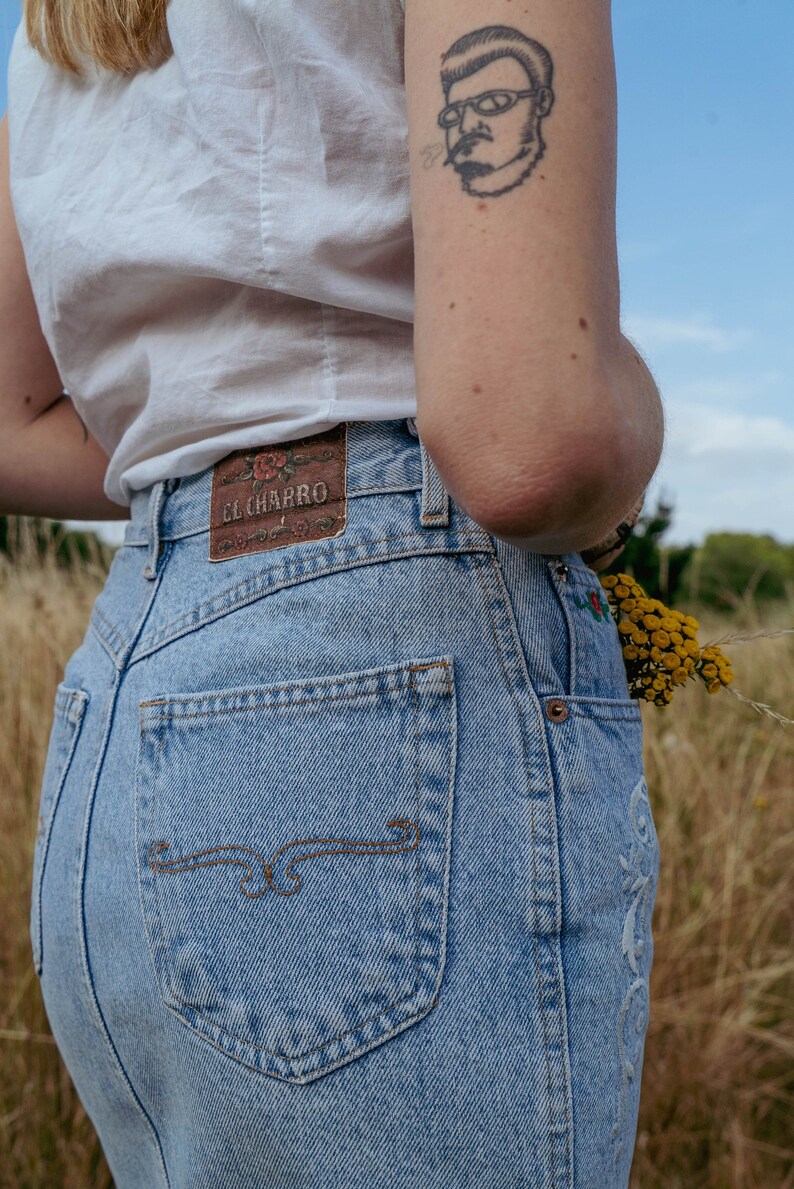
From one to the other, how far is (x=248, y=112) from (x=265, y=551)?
16.2 inches

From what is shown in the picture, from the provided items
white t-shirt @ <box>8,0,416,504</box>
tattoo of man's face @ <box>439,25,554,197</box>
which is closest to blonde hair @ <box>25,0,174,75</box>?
white t-shirt @ <box>8,0,416,504</box>

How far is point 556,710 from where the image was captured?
2.84 feet

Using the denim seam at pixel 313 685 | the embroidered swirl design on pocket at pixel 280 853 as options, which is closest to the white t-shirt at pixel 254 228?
the denim seam at pixel 313 685

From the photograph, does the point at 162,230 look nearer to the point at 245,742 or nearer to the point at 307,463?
the point at 307,463

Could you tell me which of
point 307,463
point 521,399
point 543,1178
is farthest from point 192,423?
point 543,1178

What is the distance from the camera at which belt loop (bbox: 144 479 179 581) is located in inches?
40.6

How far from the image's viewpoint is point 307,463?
0.94 metres

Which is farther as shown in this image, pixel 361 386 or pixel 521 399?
pixel 361 386

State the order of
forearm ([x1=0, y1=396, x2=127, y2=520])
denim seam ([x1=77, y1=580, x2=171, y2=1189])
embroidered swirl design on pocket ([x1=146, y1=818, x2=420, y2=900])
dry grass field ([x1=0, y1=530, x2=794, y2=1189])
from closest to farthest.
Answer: embroidered swirl design on pocket ([x1=146, y1=818, x2=420, y2=900]) → denim seam ([x1=77, y1=580, x2=171, y2=1189]) → forearm ([x1=0, y1=396, x2=127, y2=520]) → dry grass field ([x1=0, y1=530, x2=794, y2=1189])

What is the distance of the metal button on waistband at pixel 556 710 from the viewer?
2.83 ft

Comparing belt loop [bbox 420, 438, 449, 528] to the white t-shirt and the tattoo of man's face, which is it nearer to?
the white t-shirt

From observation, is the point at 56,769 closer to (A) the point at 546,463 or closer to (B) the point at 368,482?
(B) the point at 368,482

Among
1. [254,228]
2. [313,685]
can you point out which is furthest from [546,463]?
[254,228]

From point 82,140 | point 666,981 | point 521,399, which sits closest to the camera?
point 521,399
